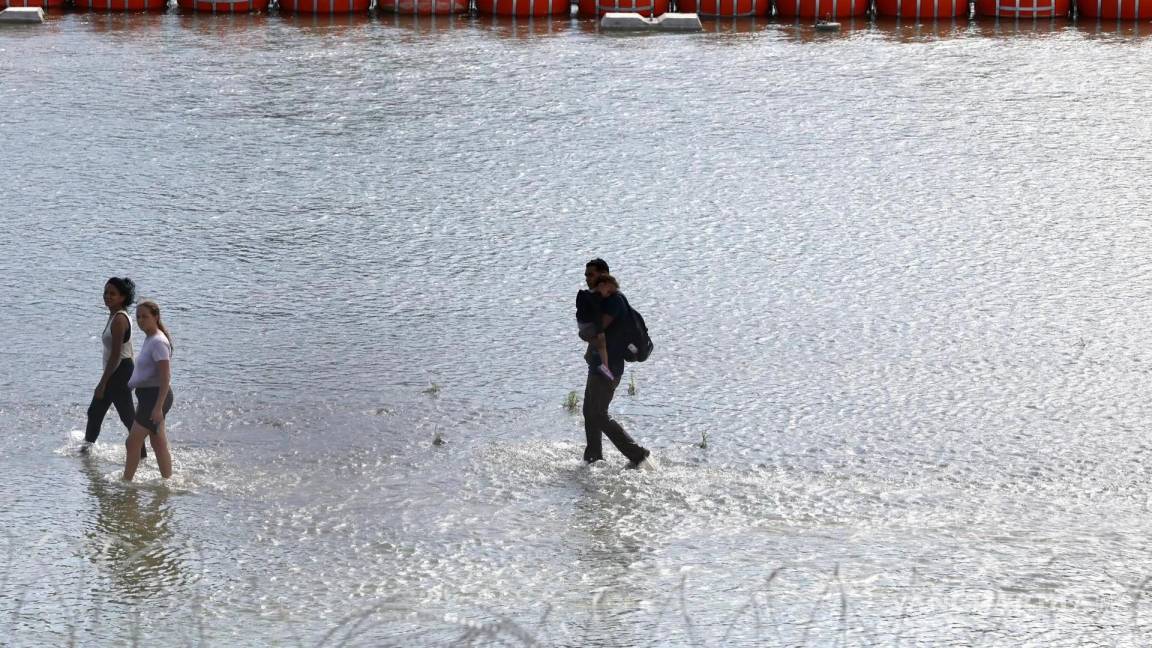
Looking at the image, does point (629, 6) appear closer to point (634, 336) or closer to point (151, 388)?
point (634, 336)

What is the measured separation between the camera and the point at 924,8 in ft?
84.0

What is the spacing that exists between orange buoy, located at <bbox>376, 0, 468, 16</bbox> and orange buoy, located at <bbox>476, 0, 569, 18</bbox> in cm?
36

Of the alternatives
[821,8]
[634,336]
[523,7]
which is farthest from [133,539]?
[821,8]

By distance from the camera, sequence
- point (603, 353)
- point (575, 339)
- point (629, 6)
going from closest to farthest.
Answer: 1. point (603, 353)
2. point (575, 339)
3. point (629, 6)

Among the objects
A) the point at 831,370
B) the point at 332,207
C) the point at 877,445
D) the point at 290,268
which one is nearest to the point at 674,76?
the point at 332,207

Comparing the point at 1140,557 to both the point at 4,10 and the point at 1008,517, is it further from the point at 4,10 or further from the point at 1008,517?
the point at 4,10

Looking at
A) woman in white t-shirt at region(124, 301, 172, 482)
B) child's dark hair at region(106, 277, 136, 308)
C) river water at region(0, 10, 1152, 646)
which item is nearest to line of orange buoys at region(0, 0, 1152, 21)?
river water at region(0, 10, 1152, 646)

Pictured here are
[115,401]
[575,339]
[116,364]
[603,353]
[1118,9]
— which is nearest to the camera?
[603,353]

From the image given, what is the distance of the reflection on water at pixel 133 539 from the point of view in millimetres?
8484

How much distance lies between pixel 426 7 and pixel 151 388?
1748 centimetres

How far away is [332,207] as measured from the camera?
16.5 meters

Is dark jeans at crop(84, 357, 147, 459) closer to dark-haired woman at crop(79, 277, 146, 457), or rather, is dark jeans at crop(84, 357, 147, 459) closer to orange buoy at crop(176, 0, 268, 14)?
dark-haired woman at crop(79, 277, 146, 457)

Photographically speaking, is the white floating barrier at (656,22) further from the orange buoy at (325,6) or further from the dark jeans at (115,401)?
the dark jeans at (115,401)

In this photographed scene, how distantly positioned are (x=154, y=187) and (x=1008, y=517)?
11.0 meters
